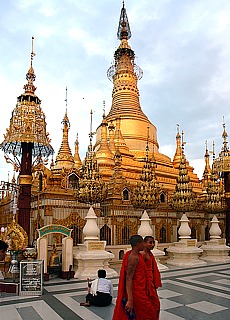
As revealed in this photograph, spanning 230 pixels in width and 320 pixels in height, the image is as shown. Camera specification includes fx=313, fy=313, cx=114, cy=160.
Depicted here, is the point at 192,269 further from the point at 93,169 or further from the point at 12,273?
the point at 12,273

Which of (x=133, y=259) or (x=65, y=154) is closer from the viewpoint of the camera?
(x=133, y=259)

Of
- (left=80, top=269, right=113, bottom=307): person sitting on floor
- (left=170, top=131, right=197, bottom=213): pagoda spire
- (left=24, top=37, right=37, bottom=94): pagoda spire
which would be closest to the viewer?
(left=80, top=269, right=113, bottom=307): person sitting on floor

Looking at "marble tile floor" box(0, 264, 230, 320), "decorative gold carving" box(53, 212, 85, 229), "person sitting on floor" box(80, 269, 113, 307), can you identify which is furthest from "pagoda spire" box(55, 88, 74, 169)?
"person sitting on floor" box(80, 269, 113, 307)

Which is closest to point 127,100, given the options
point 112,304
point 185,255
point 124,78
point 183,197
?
point 124,78

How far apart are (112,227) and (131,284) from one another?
30.9 feet

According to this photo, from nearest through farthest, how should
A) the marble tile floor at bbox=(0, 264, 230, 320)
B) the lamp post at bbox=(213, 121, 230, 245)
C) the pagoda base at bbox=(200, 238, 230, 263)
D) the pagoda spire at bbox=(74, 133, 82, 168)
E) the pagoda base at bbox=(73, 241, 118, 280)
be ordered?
the marble tile floor at bbox=(0, 264, 230, 320) < the pagoda base at bbox=(73, 241, 118, 280) < the pagoda base at bbox=(200, 238, 230, 263) < the lamp post at bbox=(213, 121, 230, 245) < the pagoda spire at bbox=(74, 133, 82, 168)

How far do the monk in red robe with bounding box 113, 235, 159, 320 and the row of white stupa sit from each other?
5.86 metres

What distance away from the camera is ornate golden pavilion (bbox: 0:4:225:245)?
12.3 m

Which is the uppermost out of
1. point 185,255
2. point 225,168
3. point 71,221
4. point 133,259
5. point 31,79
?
point 31,79

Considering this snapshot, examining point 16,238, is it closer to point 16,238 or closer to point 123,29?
point 16,238

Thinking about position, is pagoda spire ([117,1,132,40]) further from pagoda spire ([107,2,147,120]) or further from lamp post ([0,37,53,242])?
lamp post ([0,37,53,242])

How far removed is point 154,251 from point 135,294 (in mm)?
8128

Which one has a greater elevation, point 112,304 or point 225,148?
point 225,148

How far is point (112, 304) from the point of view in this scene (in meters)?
6.52
